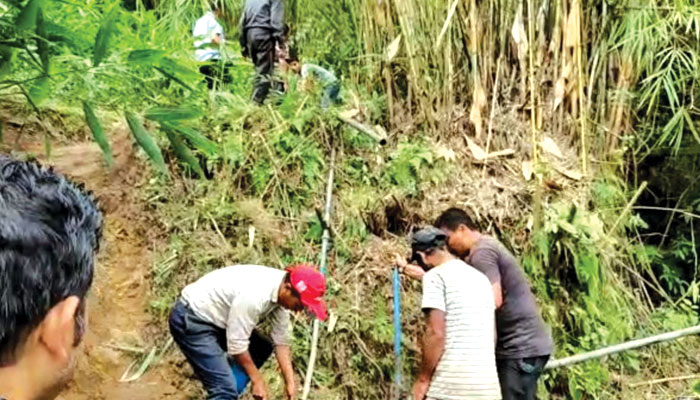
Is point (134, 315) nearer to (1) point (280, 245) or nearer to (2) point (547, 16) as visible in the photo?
(1) point (280, 245)

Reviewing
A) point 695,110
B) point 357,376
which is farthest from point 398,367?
point 695,110

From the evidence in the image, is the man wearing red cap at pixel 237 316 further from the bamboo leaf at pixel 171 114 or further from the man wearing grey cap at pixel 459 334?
the bamboo leaf at pixel 171 114

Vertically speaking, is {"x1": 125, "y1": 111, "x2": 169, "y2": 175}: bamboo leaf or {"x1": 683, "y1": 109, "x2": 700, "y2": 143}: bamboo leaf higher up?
{"x1": 125, "y1": 111, "x2": 169, "y2": 175}: bamboo leaf

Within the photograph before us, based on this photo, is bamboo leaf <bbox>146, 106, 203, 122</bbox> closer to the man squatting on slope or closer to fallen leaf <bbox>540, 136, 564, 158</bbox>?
the man squatting on slope

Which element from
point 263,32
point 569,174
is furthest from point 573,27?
point 263,32

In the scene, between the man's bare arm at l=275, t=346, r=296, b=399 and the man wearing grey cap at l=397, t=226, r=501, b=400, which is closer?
the man wearing grey cap at l=397, t=226, r=501, b=400

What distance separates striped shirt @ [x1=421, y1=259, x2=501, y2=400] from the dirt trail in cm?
166

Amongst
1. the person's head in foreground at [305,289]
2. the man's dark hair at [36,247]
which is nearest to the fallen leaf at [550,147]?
the person's head in foreground at [305,289]

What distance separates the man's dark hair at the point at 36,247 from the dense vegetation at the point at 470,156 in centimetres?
397

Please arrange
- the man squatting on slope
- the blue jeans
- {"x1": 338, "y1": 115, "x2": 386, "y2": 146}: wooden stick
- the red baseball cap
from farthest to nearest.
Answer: {"x1": 338, "y1": 115, "x2": 386, "y2": 146}: wooden stick
the man squatting on slope
the blue jeans
the red baseball cap

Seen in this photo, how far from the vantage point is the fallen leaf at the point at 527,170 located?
5.28 meters

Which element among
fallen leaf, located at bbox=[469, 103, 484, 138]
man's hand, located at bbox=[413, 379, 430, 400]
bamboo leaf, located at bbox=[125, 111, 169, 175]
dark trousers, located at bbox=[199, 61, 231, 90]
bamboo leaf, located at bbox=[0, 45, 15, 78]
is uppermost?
bamboo leaf, located at bbox=[0, 45, 15, 78]

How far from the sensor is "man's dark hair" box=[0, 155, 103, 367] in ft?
2.49

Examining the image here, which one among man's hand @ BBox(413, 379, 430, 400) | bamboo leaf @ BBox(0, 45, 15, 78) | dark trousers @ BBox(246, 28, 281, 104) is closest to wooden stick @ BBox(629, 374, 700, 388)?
man's hand @ BBox(413, 379, 430, 400)
